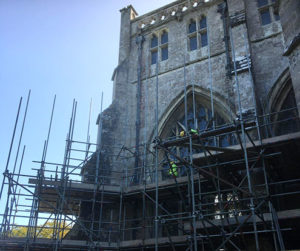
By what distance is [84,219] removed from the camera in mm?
12898

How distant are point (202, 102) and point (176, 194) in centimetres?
412

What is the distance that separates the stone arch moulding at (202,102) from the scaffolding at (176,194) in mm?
709

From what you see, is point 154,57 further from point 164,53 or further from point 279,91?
point 279,91

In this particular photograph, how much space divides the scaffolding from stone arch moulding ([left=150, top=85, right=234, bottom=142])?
71 cm

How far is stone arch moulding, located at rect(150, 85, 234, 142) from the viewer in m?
13.4

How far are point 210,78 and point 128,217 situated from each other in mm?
5824

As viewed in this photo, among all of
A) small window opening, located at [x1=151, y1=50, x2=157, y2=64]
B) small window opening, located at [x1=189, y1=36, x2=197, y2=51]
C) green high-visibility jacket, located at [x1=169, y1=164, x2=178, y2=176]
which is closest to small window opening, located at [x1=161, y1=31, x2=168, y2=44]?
small window opening, located at [x1=151, y1=50, x2=157, y2=64]

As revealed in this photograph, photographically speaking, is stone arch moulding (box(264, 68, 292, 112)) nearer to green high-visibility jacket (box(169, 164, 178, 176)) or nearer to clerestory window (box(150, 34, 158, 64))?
green high-visibility jacket (box(169, 164, 178, 176))

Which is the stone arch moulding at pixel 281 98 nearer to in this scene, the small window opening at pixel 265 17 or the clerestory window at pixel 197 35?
the small window opening at pixel 265 17

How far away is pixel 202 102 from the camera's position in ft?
47.5

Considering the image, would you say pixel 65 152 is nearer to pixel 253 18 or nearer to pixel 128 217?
pixel 128 217

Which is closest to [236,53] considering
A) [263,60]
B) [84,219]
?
[263,60]

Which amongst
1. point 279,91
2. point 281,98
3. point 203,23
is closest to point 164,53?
point 203,23

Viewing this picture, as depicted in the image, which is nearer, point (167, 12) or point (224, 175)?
point (224, 175)
